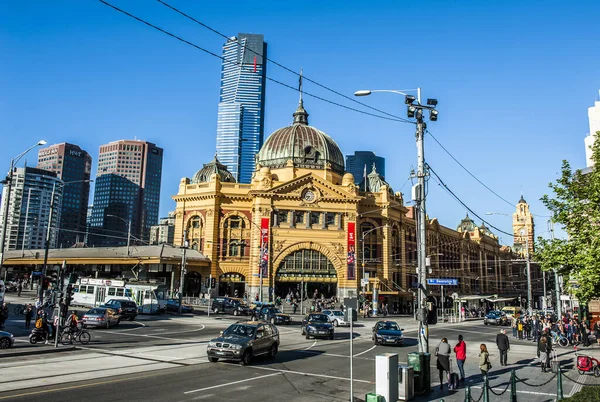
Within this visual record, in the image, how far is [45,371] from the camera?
16.8 meters

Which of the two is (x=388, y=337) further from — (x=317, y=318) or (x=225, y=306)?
(x=225, y=306)

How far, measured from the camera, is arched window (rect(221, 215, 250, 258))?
2682 inches

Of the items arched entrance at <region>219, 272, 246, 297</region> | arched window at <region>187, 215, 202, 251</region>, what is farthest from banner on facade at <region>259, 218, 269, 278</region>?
arched window at <region>187, 215, 202, 251</region>

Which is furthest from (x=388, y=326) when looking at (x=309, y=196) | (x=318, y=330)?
(x=309, y=196)

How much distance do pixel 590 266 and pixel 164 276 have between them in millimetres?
57231

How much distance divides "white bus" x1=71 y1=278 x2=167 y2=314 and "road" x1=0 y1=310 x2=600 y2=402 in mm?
18177

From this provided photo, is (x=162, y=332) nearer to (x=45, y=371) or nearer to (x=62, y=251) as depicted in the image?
(x=45, y=371)

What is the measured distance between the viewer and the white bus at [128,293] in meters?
46.4

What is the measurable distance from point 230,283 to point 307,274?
35.3 feet

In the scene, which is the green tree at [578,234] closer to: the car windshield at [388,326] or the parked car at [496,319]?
the car windshield at [388,326]

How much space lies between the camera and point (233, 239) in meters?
68.4

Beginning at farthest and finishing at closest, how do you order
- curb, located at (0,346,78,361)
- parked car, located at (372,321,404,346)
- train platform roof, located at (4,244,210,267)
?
train platform roof, located at (4,244,210,267), parked car, located at (372,321,404,346), curb, located at (0,346,78,361)

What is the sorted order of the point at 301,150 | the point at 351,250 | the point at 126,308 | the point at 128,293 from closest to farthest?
the point at 126,308
the point at 128,293
the point at 351,250
the point at 301,150

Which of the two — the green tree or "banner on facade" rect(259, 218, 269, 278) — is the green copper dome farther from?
the green tree
